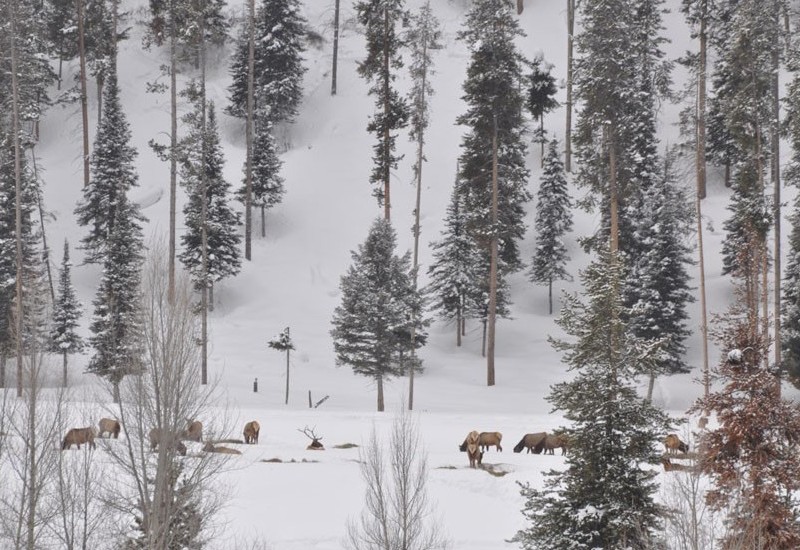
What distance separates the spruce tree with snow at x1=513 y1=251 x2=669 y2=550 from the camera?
12.0 metres

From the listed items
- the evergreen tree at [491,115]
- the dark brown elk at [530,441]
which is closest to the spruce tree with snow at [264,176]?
the evergreen tree at [491,115]

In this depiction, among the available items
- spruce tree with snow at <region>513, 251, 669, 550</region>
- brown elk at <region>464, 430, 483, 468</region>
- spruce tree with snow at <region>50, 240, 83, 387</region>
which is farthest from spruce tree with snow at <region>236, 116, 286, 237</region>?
spruce tree with snow at <region>513, 251, 669, 550</region>

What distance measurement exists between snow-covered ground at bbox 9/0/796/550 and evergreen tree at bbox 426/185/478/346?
237 centimetres

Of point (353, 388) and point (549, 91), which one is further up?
point (549, 91)

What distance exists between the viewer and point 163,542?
498 inches

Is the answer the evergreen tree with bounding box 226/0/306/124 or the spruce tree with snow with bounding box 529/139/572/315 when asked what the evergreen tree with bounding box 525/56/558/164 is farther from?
the evergreen tree with bounding box 226/0/306/124

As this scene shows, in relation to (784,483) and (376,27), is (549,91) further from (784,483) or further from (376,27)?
(784,483)

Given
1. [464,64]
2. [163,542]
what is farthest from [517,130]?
[464,64]

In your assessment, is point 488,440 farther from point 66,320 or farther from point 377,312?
point 66,320

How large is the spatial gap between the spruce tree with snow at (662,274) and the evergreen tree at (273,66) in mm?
28856

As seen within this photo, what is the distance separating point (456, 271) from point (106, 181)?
22578 mm

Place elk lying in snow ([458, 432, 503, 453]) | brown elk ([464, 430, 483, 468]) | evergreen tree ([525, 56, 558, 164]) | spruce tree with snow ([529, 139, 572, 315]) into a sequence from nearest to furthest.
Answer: brown elk ([464, 430, 483, 468]), elk lying in snow ([458, 432, 503, 453]), spruce tree with snow ([529, 139, 572, 315]), evergreen tree ([525, 56, 558, 164])

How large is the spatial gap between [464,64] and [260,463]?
53.5 metres

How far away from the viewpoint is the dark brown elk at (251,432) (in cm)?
2183
